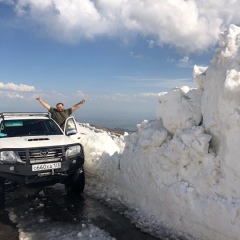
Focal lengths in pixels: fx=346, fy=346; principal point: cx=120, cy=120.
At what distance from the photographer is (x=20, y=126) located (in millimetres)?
8617

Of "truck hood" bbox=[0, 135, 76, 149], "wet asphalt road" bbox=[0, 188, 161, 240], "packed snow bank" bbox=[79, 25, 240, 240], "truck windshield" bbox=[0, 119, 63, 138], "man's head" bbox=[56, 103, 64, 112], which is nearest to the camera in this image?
"packed snow bank" bbox=[79, 25, 240, 240]

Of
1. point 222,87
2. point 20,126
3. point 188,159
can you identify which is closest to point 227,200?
point 188,159

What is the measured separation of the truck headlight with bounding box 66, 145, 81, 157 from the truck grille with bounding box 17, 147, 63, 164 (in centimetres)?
22

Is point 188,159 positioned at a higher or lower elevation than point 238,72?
lower

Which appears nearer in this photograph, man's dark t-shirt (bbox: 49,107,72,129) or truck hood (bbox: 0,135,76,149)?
truck hood (bbox: 0,135,76,149)

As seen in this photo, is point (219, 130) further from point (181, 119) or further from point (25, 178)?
point (25, 178)

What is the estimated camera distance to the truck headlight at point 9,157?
720 centimetres

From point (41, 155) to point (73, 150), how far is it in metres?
0.83

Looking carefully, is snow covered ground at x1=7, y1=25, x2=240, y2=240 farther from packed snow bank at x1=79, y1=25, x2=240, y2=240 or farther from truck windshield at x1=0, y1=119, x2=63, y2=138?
truck windshield at x1=0, y1=119, x2=63, y2=138

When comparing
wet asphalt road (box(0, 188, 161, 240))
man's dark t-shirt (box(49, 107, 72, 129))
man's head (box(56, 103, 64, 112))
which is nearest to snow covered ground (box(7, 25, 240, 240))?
wet asphalt road (box(0, 188, 161, 240))

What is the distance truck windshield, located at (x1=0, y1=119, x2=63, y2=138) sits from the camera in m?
8.34

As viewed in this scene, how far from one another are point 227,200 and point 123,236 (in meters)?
1.88

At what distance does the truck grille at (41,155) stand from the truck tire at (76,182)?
2.34 feet

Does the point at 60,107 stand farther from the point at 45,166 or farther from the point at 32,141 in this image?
the point at 45,166
